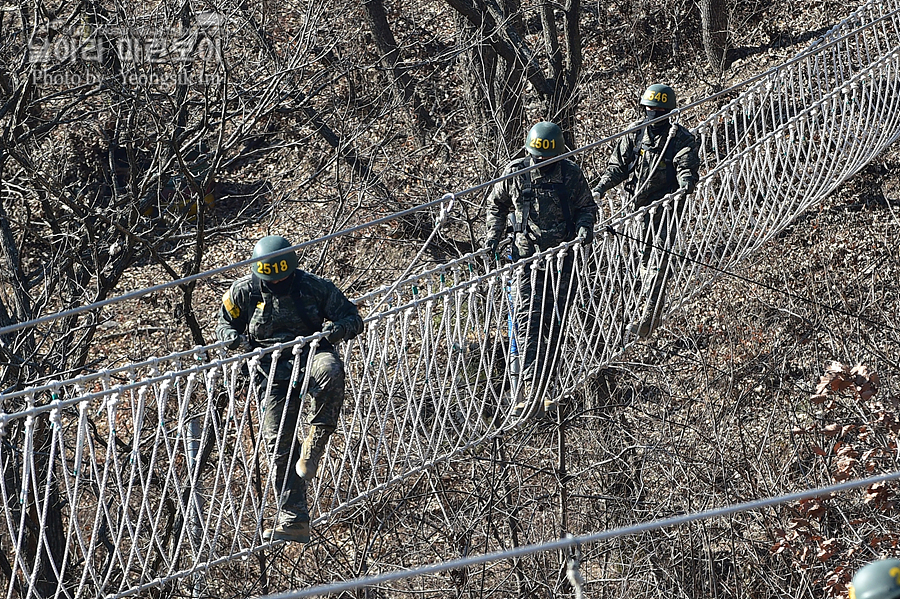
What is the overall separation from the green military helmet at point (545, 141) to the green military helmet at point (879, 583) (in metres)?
3.70

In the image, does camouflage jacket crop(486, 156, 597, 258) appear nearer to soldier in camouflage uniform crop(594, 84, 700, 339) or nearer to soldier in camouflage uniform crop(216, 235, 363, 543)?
soldier in camouflage uniform crop(594, 84, 700, 339)

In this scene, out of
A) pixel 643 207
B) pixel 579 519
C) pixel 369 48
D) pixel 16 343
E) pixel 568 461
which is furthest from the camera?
pixel 369 48

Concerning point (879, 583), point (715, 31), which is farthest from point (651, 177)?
point (715, 31)

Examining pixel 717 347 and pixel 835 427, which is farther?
pixel 717 347

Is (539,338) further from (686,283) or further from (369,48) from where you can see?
(369,48)

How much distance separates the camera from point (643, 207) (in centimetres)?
706

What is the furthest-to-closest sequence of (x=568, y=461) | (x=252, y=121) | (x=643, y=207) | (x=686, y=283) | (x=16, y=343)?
(x=568, y=461) < (x=252, y=121) < (x=16, y=343) < (x=686, y=283) < (x=643, y=207)

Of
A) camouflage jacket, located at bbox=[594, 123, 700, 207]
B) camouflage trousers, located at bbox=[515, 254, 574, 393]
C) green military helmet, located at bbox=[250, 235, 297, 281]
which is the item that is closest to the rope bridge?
camouflage trousers, located at bbox=[515, 254, 574, 393]

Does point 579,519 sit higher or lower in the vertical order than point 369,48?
lower

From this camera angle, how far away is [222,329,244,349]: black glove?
18.1 feet

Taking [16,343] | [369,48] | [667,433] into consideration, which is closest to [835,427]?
[667,433]

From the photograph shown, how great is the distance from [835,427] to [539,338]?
11.7 ft

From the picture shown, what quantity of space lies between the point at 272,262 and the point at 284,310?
318 mm

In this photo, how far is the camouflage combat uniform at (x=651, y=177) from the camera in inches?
286
